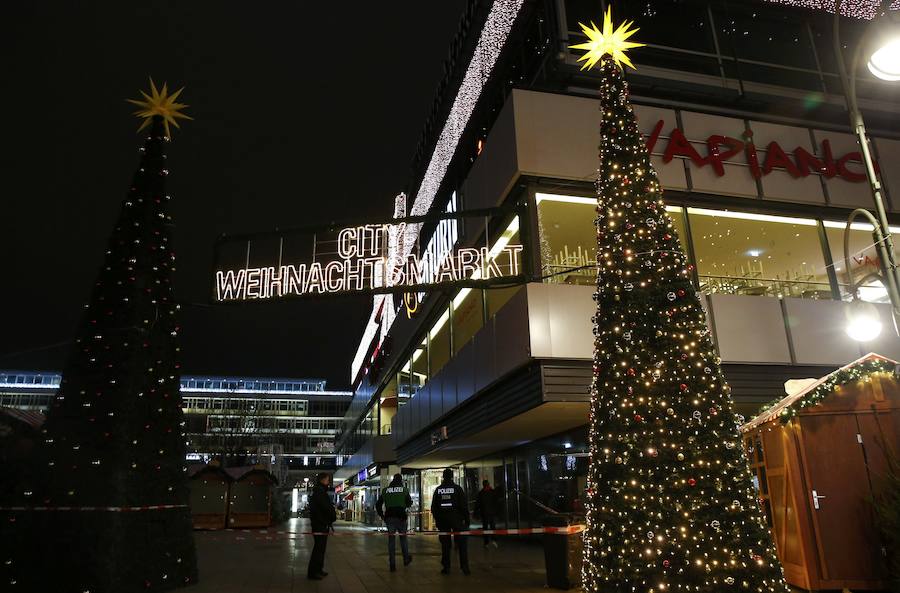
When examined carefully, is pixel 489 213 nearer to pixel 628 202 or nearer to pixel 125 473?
pixel 628 202

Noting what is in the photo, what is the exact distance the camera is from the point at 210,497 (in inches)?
1053

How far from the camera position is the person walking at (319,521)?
9992 millimetres

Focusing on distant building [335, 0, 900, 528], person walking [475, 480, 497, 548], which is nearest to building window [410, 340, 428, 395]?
distant building [335, 0, 900, 528]

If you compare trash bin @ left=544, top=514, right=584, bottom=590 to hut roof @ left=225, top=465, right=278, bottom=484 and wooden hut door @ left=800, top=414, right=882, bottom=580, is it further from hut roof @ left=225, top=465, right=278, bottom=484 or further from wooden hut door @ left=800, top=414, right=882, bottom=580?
hut roof @ left=225, top=465, right=278, bottom=484

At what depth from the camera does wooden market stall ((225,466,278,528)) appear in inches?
1067

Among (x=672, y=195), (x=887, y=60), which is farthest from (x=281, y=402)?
(x=887, y=60)

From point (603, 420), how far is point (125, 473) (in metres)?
6.30

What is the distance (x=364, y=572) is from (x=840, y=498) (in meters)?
7.70

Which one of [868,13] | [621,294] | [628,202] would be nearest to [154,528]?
[621,294]

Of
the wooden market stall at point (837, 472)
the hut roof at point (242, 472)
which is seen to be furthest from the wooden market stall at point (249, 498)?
the wooden market stall at point (837, 472)

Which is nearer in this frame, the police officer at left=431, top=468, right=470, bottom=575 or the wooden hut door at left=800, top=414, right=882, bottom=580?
the wooden hut door at left=800, top=414, right=882, bottom=580

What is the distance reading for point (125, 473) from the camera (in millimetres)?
7992

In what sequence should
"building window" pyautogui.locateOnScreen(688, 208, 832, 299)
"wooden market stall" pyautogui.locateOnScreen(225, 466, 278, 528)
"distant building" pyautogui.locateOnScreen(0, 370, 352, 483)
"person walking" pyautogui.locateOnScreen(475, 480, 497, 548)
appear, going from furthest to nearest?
"distant building" pyautogui.locateOnScreen(0, 370, 352, 483), "wooden market stall" pyautogui.locateOnScreen(225, 466, 278, 528), "person walking" pyautogui.locateOnScreen(475, 480, 497, 548), "building window" pyautogui.locateOnScreen(688, 208, 832, 299)

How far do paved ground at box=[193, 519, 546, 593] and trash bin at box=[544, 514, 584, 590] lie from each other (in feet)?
0.99
